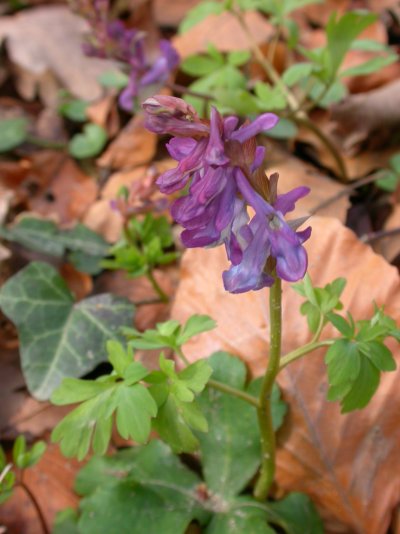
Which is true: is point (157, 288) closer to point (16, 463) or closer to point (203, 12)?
point (16, 463)

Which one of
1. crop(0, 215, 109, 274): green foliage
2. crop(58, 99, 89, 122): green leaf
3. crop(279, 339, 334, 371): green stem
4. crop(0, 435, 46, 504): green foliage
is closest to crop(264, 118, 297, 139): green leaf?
crop(0, 215, 109, 274): green foliage

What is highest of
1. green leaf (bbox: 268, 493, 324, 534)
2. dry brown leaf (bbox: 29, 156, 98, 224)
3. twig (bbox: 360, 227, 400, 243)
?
twig (bbox: 360, 227, 400, 243)

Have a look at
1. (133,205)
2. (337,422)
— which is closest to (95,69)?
(133,205)

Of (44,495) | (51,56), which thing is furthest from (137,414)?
(51,56)

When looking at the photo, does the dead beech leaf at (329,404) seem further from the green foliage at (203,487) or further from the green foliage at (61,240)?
the green foliage at (61,240)

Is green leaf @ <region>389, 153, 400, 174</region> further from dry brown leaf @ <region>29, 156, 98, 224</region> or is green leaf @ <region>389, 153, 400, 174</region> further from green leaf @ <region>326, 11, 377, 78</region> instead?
dry brown leaf @ <region>29, 156, 98, 224</region>

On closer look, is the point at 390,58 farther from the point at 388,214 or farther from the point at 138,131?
the point at 138,131
